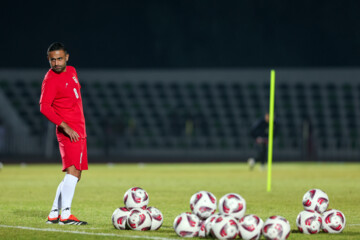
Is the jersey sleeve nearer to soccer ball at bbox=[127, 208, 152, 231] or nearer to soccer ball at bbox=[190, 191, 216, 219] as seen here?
soccer ball at bbox=[127, 208, 152, 231]

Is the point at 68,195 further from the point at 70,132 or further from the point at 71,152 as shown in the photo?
the point at 70,132

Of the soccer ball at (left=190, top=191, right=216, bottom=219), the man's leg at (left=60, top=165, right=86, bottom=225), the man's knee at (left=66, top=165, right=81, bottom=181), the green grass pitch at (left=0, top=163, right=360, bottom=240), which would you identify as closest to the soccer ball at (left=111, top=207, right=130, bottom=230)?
the green grass pitch at (left=0, top=163, right=360, bottom=240)

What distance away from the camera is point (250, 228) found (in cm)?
825

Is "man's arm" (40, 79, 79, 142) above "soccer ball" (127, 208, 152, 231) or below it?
above

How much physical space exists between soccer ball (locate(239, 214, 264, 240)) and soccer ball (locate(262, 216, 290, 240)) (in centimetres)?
7

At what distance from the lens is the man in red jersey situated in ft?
32.6

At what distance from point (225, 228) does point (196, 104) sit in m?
37.5

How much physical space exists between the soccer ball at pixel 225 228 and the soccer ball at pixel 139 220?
1175 millimetres

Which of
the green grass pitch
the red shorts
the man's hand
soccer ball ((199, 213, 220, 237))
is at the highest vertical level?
the man's hand

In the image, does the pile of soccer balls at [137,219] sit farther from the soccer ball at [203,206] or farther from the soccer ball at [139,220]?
the soccer ball at [203,206]

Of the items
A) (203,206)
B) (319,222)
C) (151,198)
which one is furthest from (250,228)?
(151,198)

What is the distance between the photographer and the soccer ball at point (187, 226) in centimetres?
870

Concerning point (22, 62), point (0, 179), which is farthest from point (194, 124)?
point (0, 179)

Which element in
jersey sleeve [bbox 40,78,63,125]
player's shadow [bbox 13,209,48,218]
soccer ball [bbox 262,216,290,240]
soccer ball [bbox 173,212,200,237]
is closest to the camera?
soccer ball [bbox 262,216,290,240]
